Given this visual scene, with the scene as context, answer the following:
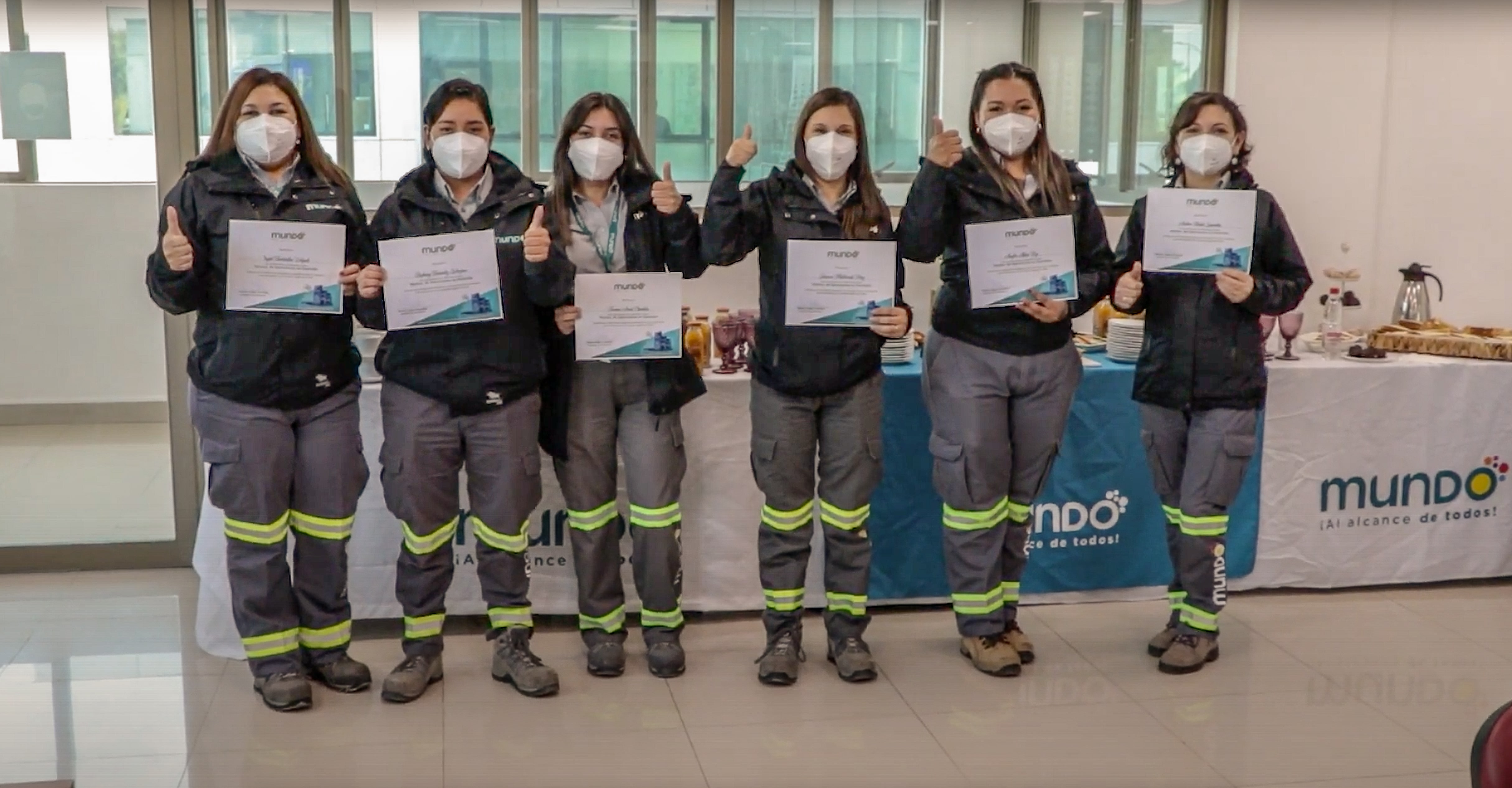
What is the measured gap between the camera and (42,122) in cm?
473

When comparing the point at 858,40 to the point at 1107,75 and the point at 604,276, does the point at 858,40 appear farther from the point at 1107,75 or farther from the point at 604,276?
the point at 604,276

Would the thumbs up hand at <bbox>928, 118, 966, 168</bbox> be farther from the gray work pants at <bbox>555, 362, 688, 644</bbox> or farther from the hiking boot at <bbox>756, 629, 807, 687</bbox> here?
the hiking boot at <bbox>756, 629, 807, 687</bbox>

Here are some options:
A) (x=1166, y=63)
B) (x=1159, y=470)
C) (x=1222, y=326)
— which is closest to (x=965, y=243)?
(x=1222, y=326)

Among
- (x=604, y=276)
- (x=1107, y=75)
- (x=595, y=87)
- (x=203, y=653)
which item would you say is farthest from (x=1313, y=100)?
(x=203, y=653)

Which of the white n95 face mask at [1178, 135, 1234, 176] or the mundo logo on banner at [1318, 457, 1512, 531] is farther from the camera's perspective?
the mundo logo on banner at [1318, 457, 1512, 531]

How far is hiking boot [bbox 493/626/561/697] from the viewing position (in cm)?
378

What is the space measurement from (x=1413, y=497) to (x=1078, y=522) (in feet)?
3.95

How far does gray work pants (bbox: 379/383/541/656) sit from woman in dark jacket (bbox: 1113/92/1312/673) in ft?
5.60

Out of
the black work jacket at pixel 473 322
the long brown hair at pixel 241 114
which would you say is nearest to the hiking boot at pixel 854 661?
the black work jacket at pixel 473 322

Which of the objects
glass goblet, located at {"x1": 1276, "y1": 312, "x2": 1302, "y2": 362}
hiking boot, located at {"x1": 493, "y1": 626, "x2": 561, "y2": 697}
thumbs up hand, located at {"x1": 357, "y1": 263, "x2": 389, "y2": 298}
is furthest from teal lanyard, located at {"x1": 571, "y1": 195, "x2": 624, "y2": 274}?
glass goblet, located at {"x1": 1276, "y1": 312, "x2": 1302, "y2": 362}

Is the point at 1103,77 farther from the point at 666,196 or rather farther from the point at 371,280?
the point at 371,280

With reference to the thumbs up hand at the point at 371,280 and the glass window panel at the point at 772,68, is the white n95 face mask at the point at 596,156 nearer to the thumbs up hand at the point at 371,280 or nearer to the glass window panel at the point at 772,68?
the thumbs up hand at the point at 371,280

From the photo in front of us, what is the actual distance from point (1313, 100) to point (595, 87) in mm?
Answer: 2629

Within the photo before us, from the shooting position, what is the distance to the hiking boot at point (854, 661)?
12.8ft
